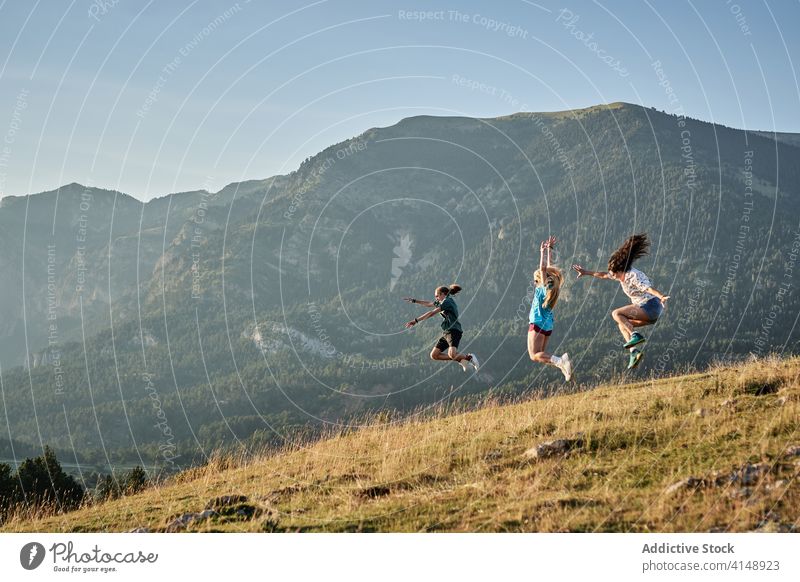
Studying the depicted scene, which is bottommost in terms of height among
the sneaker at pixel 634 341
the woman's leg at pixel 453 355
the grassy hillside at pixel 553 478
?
the grassy hillside at pixel 553 478

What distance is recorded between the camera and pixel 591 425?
1758 cm

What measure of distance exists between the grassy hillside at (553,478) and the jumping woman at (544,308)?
4.89 feet

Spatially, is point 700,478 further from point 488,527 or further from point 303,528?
point 303,528

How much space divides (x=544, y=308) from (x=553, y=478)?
6.34 m

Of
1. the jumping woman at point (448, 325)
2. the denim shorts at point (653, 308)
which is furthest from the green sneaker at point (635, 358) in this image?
the jumping woman at point (448, 325)

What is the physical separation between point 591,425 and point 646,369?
14012cm

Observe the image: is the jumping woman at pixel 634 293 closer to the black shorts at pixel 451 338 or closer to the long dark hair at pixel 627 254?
the long dark hair at pixel 627 254

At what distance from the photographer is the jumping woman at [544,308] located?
19266 millimetres

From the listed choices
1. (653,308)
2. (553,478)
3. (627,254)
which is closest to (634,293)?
(653,308)

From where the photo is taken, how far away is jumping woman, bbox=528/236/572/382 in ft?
63.2

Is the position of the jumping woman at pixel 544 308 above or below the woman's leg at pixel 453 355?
above

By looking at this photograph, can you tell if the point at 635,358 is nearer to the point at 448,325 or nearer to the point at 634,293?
the point at 634,293

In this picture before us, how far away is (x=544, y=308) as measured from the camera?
20.1 metres
